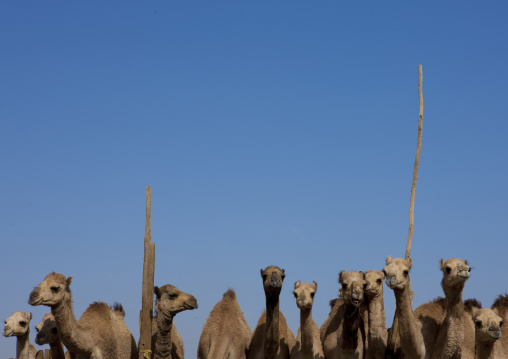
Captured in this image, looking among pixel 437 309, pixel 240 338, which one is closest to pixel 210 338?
pixel 240 338

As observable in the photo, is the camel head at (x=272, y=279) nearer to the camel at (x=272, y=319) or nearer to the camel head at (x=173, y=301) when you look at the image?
the camel at (x=272, y=319)

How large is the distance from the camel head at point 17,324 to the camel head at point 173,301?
439 centimetres

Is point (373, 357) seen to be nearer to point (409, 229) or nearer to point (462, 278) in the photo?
point (462, 278)

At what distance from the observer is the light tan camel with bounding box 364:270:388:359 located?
39.6ft

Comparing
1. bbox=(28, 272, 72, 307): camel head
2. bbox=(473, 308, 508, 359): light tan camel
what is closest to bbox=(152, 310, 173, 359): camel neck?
bbox=(28, 272, 72, 307): camel head

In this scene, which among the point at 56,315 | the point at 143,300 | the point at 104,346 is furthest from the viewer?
the point at 143,300

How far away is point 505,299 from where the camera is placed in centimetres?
1250

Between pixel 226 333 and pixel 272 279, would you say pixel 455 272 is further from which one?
pixel 226 333

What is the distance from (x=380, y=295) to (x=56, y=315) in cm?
562

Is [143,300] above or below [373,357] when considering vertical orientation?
above

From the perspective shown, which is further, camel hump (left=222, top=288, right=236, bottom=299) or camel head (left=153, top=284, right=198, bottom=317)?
camel hump (left=222, top=288, right=236, bottom=299)

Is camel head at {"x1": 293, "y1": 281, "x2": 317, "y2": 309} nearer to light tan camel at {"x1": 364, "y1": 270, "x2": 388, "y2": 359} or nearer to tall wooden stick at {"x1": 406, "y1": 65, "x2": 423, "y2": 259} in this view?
light tan camel at {"x1": 364, "y1": 270, "x2": 388, "y2": 359}

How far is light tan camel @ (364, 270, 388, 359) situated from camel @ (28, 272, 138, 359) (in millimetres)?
4643

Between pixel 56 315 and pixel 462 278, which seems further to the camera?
pixel 56 315
